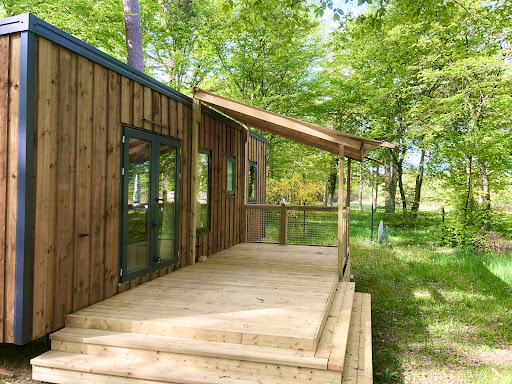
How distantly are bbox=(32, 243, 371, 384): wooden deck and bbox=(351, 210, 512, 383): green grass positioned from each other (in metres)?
0.67

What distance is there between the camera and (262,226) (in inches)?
390

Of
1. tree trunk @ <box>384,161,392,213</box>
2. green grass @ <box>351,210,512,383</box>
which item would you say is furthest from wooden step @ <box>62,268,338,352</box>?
tree trunk @ <box>384,161,392,213</box>

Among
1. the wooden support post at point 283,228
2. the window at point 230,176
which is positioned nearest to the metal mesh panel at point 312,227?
the wooden support post at point 283,228

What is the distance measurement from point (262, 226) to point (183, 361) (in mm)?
6950

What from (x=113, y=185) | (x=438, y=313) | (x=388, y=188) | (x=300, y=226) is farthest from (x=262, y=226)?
(x=388, y=188)

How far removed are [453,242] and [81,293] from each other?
32.2 ft

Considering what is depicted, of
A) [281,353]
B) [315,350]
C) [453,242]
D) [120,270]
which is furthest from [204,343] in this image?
[453,242]

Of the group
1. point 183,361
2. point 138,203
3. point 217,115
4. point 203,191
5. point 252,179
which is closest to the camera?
point 183,361

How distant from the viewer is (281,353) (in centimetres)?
294

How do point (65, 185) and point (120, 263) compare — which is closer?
point (65, 185)

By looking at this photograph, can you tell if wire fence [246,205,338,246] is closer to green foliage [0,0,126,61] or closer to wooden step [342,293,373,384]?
wooden step [342,293,373,384]

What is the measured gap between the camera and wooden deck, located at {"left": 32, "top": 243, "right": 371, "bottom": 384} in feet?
9.43

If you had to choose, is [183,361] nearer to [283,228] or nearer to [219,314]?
[219,314]

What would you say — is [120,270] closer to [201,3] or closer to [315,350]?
[315,350]
